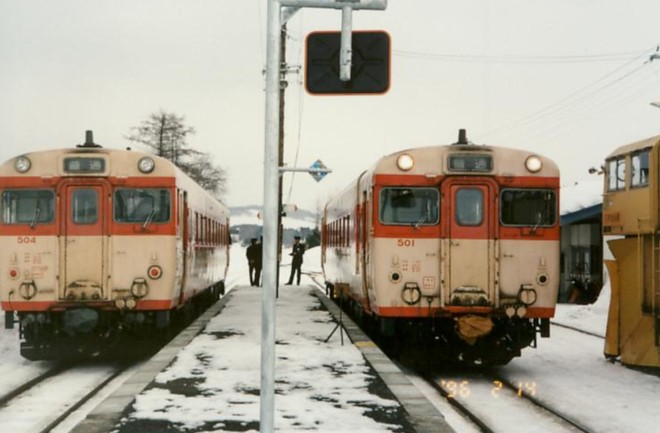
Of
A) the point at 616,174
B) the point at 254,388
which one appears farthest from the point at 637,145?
the point at 254,388

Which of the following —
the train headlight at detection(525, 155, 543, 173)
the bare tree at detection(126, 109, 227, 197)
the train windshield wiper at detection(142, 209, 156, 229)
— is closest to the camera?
the train headlight at detection(525, 155, 543, 173)

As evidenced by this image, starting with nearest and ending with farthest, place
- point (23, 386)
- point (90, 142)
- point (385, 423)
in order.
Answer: point (385, 423)
point (23, 386)
point (90, 142)

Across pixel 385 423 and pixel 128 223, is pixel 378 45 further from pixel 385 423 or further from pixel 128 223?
pixel 128 223

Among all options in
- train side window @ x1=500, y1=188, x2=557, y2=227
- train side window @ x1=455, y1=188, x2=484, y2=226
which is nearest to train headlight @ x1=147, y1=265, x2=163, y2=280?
train side window @ x1=455, y1=188, x2=484, y2=226

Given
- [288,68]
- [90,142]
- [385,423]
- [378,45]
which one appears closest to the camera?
[378,45]

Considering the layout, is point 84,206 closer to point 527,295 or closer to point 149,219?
point 149,219

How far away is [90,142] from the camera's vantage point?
48.5 feet

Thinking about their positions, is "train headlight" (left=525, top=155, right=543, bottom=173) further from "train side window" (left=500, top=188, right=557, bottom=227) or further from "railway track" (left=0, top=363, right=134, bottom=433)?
"railway track" (left=0, top=363, right=134, bottom=433)

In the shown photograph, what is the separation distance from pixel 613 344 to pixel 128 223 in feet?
24.5

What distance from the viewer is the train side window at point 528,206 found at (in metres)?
13.0

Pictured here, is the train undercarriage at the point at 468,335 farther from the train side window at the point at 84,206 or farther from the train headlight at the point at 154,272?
the train side window at the point at 84,206

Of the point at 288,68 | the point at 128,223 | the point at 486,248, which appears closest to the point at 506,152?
the point at 486,248

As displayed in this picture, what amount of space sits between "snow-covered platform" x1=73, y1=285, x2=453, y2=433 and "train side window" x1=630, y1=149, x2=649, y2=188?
444 cm

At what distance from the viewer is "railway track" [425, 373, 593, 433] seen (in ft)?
30.5
